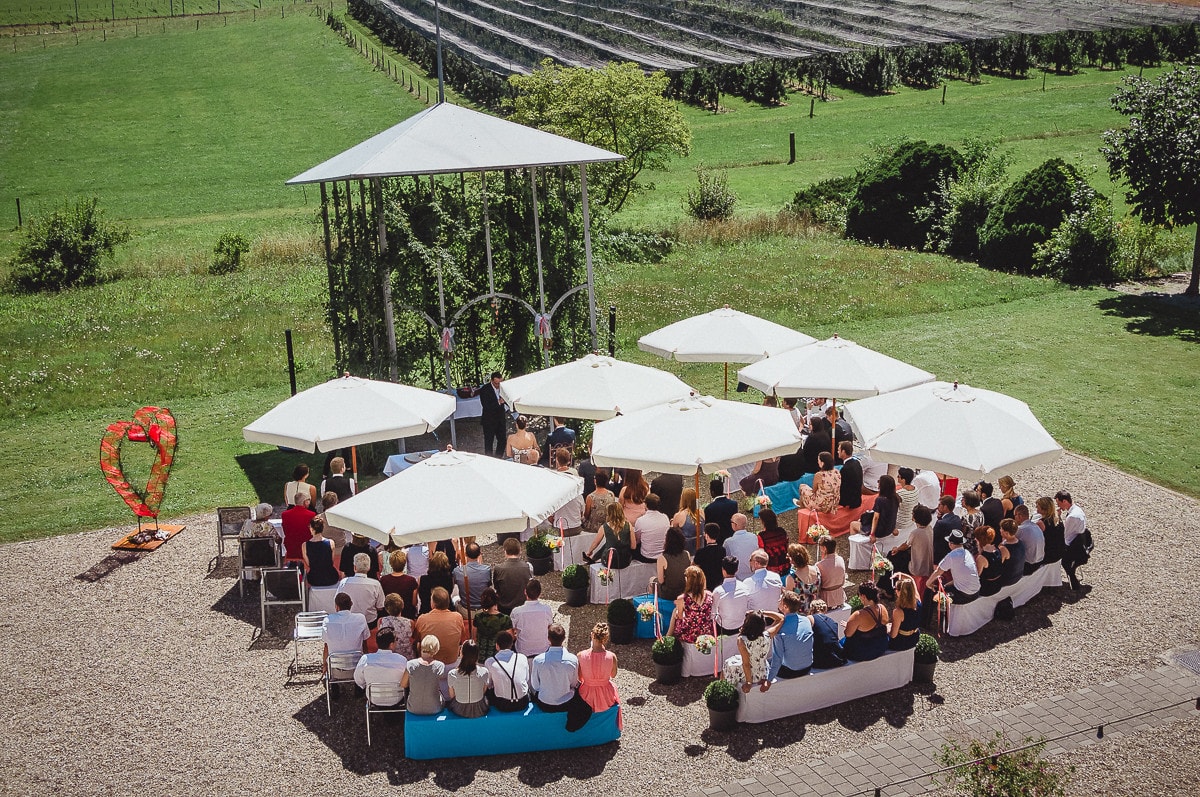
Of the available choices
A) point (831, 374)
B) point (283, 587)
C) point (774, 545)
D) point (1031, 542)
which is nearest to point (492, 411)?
point (283, 587)

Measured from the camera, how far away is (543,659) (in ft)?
31.1

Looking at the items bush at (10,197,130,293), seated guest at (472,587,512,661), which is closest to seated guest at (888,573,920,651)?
seated guest at (472,587,512,661)

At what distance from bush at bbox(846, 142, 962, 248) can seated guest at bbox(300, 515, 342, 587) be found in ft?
81.0

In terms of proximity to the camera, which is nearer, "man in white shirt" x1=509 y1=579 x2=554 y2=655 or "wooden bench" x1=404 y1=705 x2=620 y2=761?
"wooden bench" x1=404 y1=705 x2=620 y2=761

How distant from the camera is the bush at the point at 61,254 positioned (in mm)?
32344

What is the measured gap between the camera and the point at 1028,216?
28.3 m

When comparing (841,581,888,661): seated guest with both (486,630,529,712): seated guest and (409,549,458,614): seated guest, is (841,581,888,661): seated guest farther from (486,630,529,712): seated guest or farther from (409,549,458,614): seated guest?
(409,549,458,614): seated guest

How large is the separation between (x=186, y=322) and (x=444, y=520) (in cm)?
1815

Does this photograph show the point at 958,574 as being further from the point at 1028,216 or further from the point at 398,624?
the point at 1028,216

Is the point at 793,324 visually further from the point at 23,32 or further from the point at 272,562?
the point at 23,32

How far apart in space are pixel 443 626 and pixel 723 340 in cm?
748

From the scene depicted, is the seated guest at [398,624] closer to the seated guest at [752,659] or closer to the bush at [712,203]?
the seated guest at [752,659]

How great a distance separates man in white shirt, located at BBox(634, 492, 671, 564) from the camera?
1191 cm

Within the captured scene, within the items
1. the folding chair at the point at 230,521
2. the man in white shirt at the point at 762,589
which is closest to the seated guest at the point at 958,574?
the man in white shirt at the point at 762,589
